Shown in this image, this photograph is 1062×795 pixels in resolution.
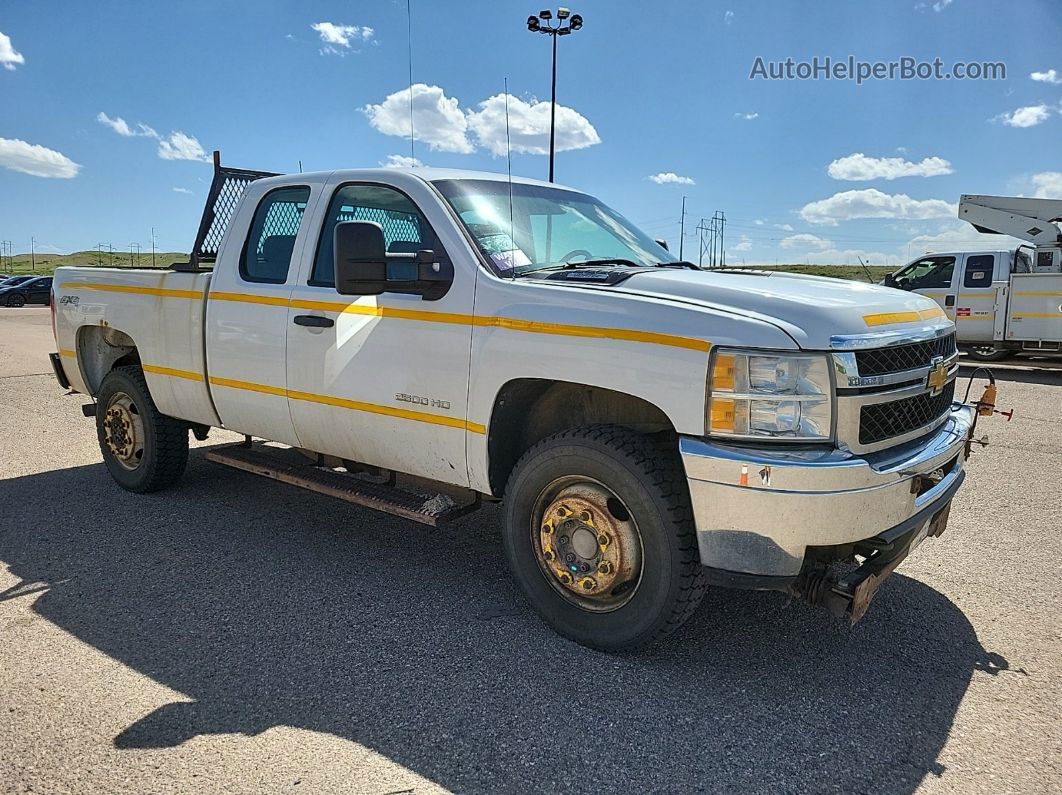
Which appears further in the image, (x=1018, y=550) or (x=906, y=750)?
(x=1018, y=550)

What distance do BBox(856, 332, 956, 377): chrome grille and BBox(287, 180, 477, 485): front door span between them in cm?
167

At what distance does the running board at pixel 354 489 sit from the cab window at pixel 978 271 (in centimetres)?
1386

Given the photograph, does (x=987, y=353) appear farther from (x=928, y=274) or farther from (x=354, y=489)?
(x=354, y=489)

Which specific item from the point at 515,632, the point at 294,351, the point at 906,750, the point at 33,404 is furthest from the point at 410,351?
the point at 33,404

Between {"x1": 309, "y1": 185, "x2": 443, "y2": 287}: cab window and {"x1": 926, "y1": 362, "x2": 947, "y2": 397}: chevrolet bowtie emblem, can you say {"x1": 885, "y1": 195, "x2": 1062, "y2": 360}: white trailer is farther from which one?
{"x1": 309, "y1": 185, "x2": 443, "y2": 287}: cab window

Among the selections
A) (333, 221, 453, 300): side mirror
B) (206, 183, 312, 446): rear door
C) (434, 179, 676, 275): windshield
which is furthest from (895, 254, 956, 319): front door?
(333, 221, 453, 300): side mirror

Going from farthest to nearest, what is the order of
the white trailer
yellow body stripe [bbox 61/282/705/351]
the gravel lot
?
the white trailer → yellow body stripe [bbox 61/282/705/351] → the gravel lot

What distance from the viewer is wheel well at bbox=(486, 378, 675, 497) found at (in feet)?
11.9

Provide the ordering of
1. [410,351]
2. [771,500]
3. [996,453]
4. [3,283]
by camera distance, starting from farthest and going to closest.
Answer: [3,283], [996,453], [410,351], [771,500]

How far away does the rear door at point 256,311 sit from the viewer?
4531 mm

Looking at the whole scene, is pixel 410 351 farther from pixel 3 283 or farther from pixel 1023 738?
pixel 3 283

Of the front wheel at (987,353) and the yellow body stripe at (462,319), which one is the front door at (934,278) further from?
the yellow body stripe at (462,319)

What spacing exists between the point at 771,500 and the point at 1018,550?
289 centimetres

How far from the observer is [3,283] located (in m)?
37.1
